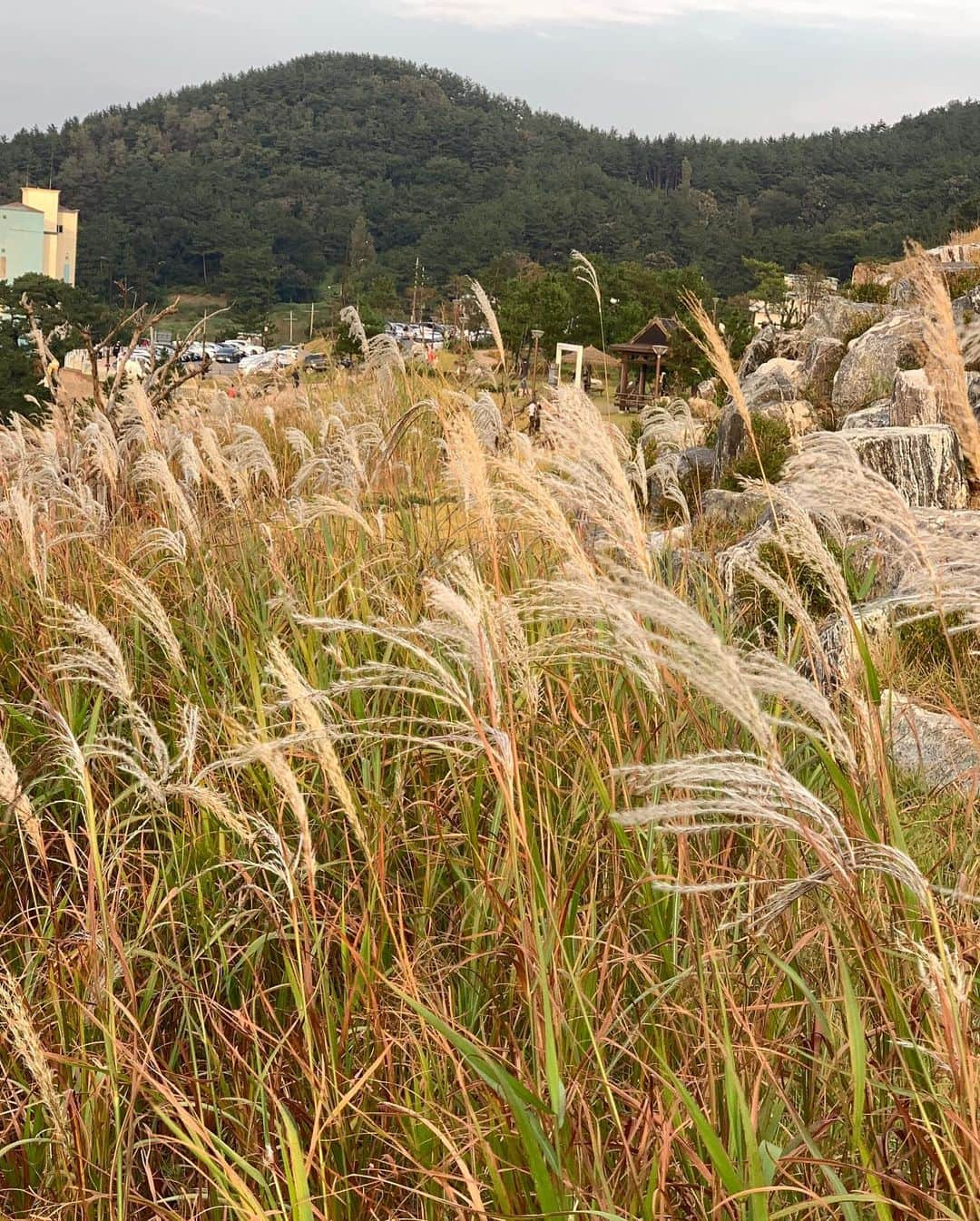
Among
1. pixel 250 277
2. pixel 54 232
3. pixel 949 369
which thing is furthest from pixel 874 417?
pixel 54 232

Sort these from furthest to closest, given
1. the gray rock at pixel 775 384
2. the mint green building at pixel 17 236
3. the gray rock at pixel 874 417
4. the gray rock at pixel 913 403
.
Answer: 1. the mint green building at pixel 17 236
2. the gray rock at pixel 775 384
3. the gray rock at pixel 874 417
4. the gray rock at pixel 913 403

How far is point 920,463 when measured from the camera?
7.39m

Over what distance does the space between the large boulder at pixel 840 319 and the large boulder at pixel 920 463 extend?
5.87m

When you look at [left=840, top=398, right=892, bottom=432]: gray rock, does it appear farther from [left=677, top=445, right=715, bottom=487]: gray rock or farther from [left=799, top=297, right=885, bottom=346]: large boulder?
[left=799, top=297, right=885, bottom=346]: large boulder

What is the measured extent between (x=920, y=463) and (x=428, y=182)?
398 feet

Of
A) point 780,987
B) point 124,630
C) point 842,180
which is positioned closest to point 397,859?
point 780,987

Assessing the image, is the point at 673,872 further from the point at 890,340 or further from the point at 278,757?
the point at 890,340

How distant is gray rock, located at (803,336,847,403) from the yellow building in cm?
8968

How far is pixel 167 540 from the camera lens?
11.4ft

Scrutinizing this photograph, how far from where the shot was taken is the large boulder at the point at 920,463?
23.9 ft

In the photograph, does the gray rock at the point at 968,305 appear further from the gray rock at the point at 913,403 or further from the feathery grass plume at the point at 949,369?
the feathery grass plume at the point at 949,369

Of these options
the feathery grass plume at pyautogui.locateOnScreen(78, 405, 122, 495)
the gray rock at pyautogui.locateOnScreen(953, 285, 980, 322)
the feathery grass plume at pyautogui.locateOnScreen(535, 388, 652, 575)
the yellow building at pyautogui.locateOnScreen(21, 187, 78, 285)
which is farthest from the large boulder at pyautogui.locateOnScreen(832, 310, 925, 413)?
the yellow building at pyautogui.locateOnScreen(21, 187, 78, 285)

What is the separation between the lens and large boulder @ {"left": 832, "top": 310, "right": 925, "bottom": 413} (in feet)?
35.6

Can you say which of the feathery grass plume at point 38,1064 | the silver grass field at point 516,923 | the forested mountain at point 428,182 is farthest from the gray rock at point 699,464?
the forested mountain at point 428,182
